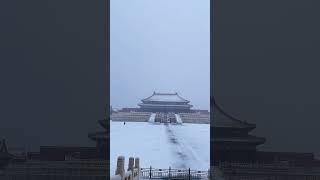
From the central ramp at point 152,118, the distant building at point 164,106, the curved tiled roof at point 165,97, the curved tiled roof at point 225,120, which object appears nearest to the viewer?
the curved tiled roof at point 225,120

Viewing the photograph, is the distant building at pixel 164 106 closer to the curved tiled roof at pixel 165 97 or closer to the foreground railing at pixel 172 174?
the curved tiled roof at pixel 165 97

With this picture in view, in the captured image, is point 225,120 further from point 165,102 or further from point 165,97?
point 165,97

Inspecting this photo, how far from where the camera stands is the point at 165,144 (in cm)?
693

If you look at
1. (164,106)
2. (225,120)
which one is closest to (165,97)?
(164,106)

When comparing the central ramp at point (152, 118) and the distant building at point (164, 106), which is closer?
the distant building at point (164, 106)

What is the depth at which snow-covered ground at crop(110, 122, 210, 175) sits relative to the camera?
6164 mm

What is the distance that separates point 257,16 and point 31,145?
2558 millimetres

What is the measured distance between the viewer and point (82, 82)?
180 inches

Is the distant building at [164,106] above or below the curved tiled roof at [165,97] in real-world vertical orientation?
below

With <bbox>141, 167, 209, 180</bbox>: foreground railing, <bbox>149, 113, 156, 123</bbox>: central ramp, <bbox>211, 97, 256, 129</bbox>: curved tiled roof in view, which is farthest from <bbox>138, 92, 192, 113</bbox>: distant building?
<bbox>211, 97, 256, 129</bbox>: curved tiled roof

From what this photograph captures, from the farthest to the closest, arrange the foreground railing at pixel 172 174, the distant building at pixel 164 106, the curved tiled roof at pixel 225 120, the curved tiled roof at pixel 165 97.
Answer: the curved tiled roof at pixel 165 97, the distant building at pixel 164 106, the foreground railing at pixel 172 174, the curved tiled roof at pixel 225 120

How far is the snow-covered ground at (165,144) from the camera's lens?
616 cm

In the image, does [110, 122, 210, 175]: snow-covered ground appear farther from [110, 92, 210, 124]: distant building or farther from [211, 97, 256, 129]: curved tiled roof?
[211, 97, 256, 129]: curved tiled roof

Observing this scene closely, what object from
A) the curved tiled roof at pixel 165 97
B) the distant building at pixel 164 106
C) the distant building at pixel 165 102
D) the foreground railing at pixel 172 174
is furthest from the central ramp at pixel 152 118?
the foreground railing at pixel 172 174
